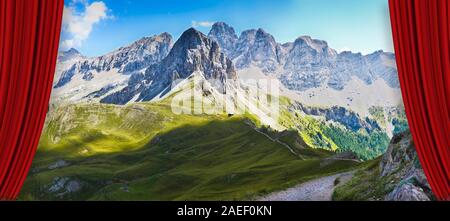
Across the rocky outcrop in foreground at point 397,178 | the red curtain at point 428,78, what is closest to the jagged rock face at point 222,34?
the rocky outcrop in foreground at point 397,178

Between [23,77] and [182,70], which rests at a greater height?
[182,70]

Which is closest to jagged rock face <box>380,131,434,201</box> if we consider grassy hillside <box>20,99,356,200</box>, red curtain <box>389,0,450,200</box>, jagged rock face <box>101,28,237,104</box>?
red curtain <box>389,0,450,200</box>

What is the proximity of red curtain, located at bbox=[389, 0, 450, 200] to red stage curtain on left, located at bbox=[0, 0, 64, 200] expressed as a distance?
19.9 ft

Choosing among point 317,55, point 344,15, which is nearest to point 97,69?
point 317,55

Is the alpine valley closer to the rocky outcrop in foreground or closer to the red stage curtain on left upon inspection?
the rocky outcrop in foreground

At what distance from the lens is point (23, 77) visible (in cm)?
805

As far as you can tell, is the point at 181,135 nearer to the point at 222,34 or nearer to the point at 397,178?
the point at 222,34

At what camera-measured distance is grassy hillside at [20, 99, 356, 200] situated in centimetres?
4719

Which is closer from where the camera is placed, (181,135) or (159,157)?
(159,157)

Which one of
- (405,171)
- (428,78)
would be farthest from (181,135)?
(428,78)

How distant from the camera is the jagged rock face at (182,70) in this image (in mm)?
129375

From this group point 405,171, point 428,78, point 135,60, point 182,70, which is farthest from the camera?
point 135,60

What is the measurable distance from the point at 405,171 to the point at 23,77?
9792 mm

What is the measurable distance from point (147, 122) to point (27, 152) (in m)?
84.9
